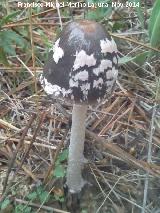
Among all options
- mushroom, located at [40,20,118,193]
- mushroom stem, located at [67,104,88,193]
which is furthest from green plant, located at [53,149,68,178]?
mushroom, located at [40,20,118,193]

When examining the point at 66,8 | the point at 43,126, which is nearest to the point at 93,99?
the point at 43,126

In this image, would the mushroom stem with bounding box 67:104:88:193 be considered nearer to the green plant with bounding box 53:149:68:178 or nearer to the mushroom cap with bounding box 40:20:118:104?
the green plant with bounding box 53:149:68:178

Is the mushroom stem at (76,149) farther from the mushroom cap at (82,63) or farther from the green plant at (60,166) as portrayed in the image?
the mushroom cap at (82,63)

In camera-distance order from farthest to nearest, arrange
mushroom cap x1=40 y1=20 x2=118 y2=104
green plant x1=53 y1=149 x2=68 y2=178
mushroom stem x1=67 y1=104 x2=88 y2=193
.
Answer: green plant x1=53 y1=149 x2=68 y2=178 < mushroom stem x1=67 y1=104 x2=88 y2=193 < mushroom cap x1=40 y1=20 x2=118 y2=104

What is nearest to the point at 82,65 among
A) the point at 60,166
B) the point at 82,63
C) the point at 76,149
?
the point at 82,63

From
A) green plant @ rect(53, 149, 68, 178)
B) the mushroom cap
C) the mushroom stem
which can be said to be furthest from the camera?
green plant @ rect(53, 149, 68, 178)

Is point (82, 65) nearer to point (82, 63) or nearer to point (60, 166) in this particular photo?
point (82, 63)

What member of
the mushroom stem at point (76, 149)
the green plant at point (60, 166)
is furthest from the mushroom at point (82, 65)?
the green plant at point (60, 166)

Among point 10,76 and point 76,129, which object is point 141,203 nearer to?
point 76,129
